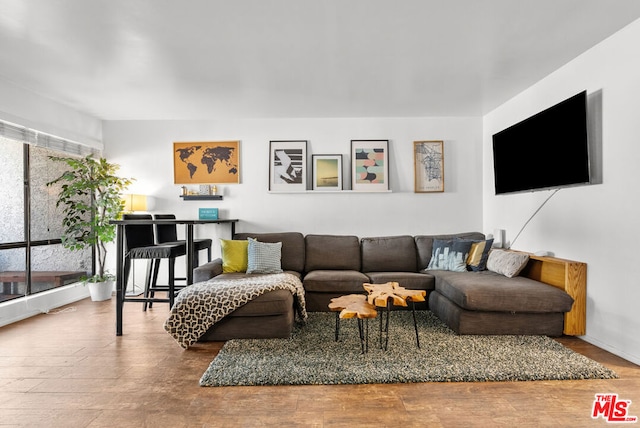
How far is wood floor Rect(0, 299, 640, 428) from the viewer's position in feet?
6.57

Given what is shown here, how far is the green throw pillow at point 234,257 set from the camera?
4.18 m

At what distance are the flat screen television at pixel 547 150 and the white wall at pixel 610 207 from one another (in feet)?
0.52

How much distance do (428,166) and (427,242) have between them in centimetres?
110

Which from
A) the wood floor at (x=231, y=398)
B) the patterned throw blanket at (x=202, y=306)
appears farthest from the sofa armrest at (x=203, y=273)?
the wood floor at (x=231, y=398)

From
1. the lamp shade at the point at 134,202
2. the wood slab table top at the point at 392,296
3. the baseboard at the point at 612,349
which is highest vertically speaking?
the lamp shade at the point at 134,202

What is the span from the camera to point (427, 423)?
1.96m

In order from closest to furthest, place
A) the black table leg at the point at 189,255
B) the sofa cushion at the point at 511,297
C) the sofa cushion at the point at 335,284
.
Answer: the sofa cushion at the point at 511,297
the black table leg at the point at 189,255
the sofa cushion at the point at 335,284

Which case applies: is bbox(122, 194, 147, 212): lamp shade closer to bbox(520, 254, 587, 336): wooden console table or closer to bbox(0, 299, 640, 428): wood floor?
bbox(0, 299, 640, 428): wood floor

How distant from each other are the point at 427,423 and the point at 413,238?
3067mm

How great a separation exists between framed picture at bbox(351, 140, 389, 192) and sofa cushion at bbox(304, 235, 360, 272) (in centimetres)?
79

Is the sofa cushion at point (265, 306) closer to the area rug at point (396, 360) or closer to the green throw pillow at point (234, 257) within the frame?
the area rug at point (396, 360)

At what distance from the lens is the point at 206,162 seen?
5230 millimetres

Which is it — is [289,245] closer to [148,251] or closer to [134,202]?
[148,251]

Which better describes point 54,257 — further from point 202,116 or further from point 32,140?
point 202,116
